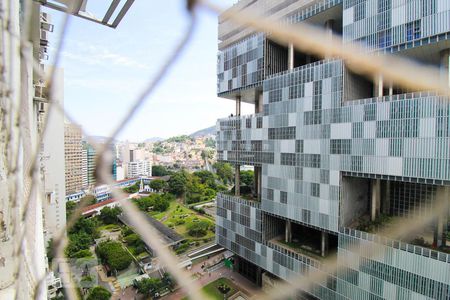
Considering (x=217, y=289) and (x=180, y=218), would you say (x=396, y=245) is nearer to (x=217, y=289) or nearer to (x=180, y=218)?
(x=217, y=289)

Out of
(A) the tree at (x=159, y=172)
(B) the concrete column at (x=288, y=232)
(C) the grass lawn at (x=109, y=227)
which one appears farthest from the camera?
(A) the tree at (x=159, y=172)

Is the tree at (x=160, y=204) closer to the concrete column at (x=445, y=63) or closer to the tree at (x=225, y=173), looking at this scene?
the tree at (x=225, y=173)

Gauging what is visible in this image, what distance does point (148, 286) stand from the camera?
11.2 m

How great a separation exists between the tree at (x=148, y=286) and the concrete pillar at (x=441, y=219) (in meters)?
11.0

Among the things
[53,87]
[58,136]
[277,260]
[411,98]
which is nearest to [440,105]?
[411,98]

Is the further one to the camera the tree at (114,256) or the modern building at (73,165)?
the modern building at (73,165)

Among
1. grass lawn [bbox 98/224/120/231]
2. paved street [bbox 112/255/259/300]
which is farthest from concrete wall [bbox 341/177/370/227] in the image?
grass lawn [bbox 98/224/120/231]

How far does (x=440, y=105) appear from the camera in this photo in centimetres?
649

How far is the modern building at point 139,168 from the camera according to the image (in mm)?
44531

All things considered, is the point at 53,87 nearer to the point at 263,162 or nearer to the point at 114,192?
the point at 114,192

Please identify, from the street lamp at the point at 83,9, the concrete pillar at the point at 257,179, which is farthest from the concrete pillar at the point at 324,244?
the street lamp at the point at 83,9

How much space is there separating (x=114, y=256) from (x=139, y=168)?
3346cm

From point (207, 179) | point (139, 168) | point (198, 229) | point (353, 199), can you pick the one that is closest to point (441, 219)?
point (353, 199)

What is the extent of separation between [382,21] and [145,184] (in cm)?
3340
